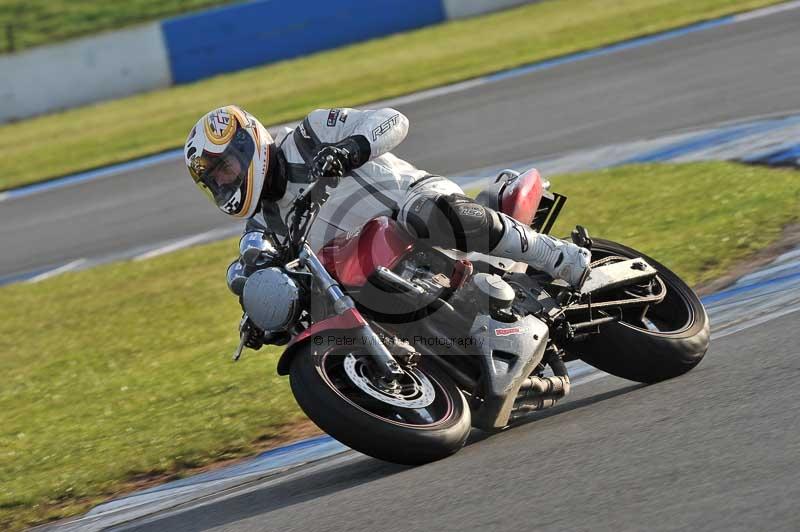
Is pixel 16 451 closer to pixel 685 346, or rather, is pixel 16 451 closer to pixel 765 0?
pixel 685 346

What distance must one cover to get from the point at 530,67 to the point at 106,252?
23.2ft

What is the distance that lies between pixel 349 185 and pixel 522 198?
78 cm

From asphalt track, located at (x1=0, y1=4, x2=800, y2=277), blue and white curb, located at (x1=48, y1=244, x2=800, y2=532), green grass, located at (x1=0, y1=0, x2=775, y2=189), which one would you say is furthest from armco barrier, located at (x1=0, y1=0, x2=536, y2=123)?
blue and white curb, located at (x1=48, y1=244, x2=800, y2=532)

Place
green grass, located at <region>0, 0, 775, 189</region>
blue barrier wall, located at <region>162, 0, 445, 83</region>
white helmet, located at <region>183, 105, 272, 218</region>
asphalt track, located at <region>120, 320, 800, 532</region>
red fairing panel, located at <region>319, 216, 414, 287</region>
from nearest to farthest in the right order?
1. asphalt track, located at <region>120, 320, 800, 532</region>
2. red fairing panel, located at <region>319, 216, 414, 287</region>
3. white helmet, located at <region>183, 105, 272, 218</region>
4. green grass, located at <region>0, 0, 775, 189</region>
5. blue barrier wall, located at <region>162, 0, 445, 83</region>

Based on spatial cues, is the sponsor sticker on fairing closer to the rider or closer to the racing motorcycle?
the racing motorcycle

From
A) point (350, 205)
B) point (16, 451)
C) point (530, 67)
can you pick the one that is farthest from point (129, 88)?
point (350, 205)

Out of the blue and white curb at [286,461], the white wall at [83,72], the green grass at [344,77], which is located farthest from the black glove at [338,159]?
the white wall at [83,72]

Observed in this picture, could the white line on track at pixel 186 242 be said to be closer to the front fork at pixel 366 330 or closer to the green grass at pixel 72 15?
the front fork at pixel 366 330

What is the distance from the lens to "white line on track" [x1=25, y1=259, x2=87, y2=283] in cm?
1164

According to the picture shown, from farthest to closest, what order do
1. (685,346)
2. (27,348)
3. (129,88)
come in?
(129,88) < (27,348) < (685,346)

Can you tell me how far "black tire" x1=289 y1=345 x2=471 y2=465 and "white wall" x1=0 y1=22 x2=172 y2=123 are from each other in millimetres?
19942

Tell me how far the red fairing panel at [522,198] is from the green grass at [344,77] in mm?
11857

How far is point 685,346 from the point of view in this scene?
4977 millimetres

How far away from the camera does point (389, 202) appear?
15.9ft
